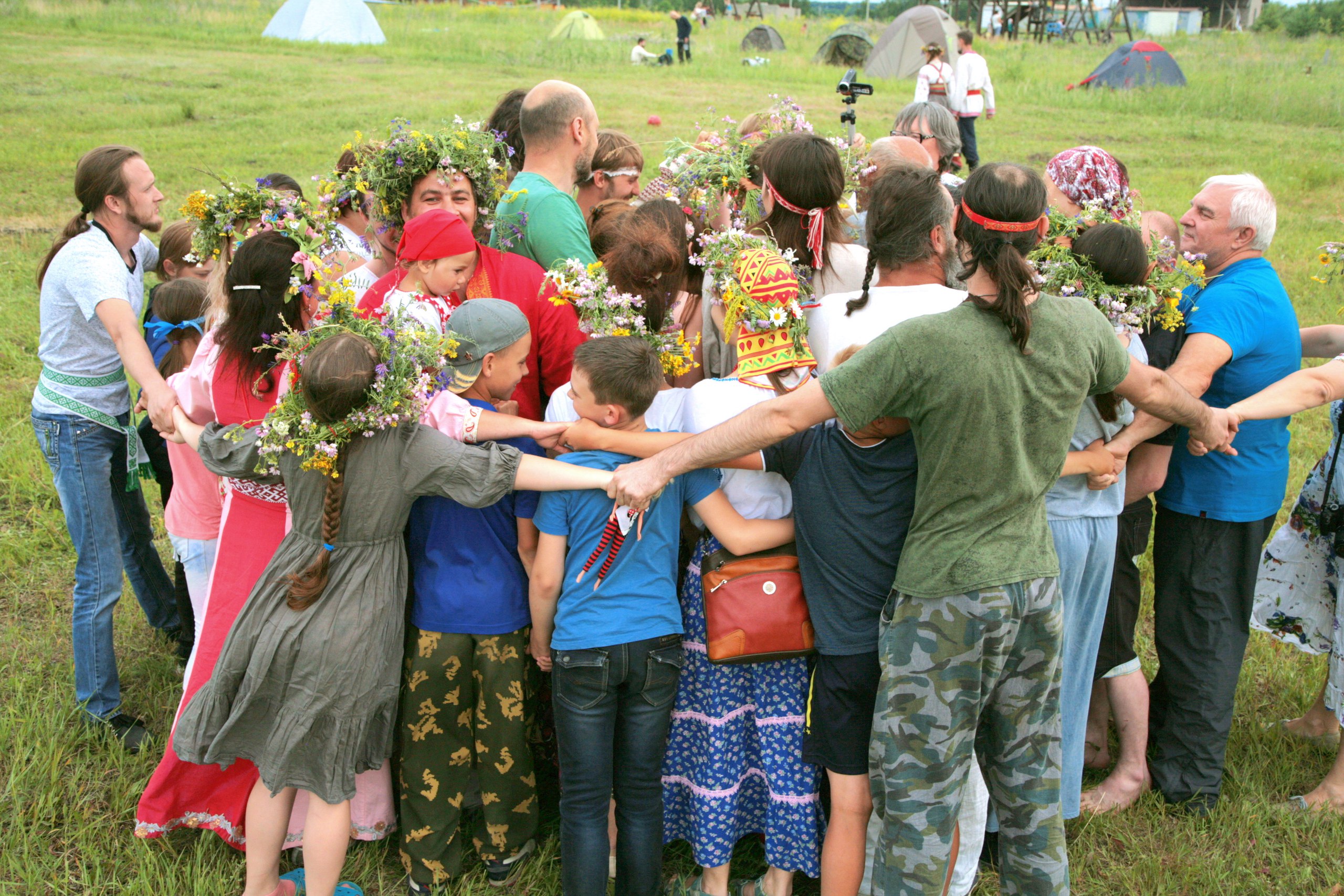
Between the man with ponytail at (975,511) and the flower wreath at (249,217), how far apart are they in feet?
5.25

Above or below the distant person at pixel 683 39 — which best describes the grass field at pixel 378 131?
below

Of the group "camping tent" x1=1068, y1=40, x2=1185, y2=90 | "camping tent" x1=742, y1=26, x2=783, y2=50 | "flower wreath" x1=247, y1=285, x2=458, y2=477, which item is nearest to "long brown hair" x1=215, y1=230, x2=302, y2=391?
"flower wreath" x1=247, y1=285, x2=458, y2=477

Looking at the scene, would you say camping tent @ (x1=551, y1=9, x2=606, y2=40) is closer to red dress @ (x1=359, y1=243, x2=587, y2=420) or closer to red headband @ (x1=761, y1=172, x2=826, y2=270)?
red dress @ (x1=359, y1=243, x2=587, y2=420)

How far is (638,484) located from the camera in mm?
2840

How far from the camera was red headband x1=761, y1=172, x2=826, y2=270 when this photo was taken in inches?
135

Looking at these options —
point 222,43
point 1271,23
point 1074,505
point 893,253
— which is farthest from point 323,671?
point 1271,23

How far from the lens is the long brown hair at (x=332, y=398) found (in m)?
2.74

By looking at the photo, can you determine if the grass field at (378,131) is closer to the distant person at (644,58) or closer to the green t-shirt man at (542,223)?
the distant person at (644,58)

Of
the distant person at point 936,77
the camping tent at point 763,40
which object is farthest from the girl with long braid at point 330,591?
the camping tent at point 763,40

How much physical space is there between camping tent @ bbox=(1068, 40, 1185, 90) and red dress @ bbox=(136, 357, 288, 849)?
79.6 ft

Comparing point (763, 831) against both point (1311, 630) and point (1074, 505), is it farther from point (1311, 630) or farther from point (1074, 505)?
point (1311, 630)

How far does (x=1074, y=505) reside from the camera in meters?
3.26

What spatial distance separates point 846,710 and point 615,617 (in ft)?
2.53

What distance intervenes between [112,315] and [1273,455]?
4695 millimetres
